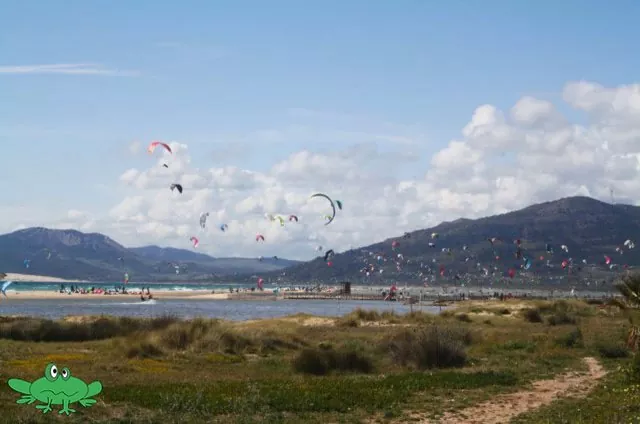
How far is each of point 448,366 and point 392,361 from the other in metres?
2.62

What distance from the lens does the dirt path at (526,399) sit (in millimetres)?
20359

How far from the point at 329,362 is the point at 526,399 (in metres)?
9.25

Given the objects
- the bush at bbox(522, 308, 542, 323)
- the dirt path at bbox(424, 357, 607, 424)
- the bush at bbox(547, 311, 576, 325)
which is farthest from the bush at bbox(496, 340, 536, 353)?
the bush at bbox(522, 308, 542, 323)

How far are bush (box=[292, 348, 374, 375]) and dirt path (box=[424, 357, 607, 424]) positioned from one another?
277 inches

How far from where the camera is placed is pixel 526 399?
23797 mm

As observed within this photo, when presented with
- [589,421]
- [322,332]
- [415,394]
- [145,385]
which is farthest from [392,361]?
[322,332]

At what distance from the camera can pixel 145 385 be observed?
962 inches

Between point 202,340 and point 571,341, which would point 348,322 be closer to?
point 571,341

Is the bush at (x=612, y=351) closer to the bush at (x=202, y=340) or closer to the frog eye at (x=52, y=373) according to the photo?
the bush at (x=202, y=340)

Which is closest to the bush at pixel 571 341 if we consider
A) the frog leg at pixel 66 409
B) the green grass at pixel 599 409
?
the green grass at pixel 599 409

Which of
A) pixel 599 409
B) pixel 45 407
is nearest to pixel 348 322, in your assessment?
pixel 599 409

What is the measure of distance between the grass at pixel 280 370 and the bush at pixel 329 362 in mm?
40

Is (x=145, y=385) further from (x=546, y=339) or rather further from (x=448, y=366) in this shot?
(x=546, y=339)

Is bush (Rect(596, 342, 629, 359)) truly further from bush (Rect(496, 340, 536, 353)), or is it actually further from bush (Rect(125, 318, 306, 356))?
bush (Rect(125, 318, 306, 356))
